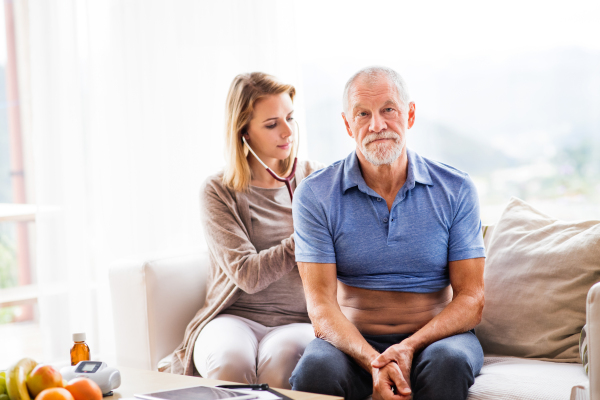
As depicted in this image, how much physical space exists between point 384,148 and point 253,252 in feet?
1.79

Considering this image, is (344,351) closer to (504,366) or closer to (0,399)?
(504,366)

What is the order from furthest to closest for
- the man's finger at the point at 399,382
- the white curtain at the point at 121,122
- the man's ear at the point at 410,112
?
the white curtain at the point at 121,122
the man's ear at the point at 410,112
the man's finger at the point at 399,382

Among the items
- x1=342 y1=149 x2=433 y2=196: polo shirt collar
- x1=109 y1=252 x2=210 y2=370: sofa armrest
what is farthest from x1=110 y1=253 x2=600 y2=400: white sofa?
x1=342 y1=149 x2=433 y2=196: polo shirt collar

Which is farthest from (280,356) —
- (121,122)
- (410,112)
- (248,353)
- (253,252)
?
(121,122)

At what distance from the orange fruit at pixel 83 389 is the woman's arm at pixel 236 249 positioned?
691 mm

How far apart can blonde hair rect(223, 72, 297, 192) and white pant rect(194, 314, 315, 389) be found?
484 mm

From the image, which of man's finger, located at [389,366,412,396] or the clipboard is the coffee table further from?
man's finger, located at [389,366,412,396]

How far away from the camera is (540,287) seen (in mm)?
1687

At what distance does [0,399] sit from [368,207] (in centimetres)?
102

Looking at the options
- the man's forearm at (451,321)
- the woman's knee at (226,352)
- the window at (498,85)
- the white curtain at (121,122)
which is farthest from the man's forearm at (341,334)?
the window at (498,85)

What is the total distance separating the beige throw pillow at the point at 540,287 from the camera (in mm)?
1631

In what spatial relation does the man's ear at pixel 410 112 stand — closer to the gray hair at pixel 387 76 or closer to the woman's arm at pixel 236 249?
the gray hair at pixel 387 76

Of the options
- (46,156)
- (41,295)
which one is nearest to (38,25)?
(46,156)

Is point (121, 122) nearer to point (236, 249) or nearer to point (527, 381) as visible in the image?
point (236, 249)
